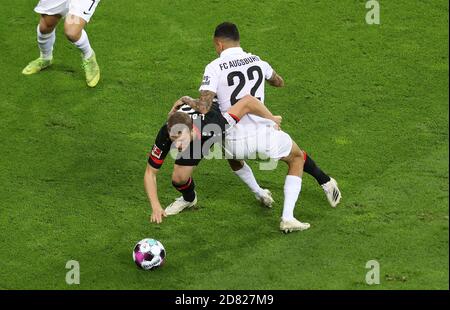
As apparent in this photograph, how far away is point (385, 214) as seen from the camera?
31.1ft

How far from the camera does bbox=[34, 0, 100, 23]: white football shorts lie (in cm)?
1168

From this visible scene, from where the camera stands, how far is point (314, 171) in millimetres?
9766

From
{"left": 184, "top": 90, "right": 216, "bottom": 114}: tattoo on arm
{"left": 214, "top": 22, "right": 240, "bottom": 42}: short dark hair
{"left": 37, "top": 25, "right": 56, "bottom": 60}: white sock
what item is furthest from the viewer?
{"left": 37, "top": 25, "right": 56, "bottom": 60}: white sock

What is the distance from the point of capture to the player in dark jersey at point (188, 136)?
29.4ft

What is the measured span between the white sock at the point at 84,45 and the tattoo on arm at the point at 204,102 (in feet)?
9.67

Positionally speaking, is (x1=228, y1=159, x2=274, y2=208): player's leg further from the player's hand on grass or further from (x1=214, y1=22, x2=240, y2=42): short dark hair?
(x1=214, y1=22, x2=240, y2=42): short dark hair

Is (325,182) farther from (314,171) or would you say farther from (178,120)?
(178,120)

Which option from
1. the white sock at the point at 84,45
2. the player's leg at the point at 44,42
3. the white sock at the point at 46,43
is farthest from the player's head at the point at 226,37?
the white sock at the point at 46,43

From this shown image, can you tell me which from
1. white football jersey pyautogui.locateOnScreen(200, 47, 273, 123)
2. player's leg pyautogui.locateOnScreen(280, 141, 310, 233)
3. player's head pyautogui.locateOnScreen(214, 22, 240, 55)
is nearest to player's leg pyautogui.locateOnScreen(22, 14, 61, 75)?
player's head pyautogui.locateOnScreen(214, 22, 240, 55)

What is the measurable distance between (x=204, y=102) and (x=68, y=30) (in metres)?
3.09

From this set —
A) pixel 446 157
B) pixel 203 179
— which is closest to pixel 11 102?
pixel 203 179

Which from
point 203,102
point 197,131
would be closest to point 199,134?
point 197,131

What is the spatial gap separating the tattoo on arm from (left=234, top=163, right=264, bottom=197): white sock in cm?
92

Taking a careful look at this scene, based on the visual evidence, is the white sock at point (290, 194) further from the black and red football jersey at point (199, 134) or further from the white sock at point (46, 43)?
the white sock at point (46, 43)
